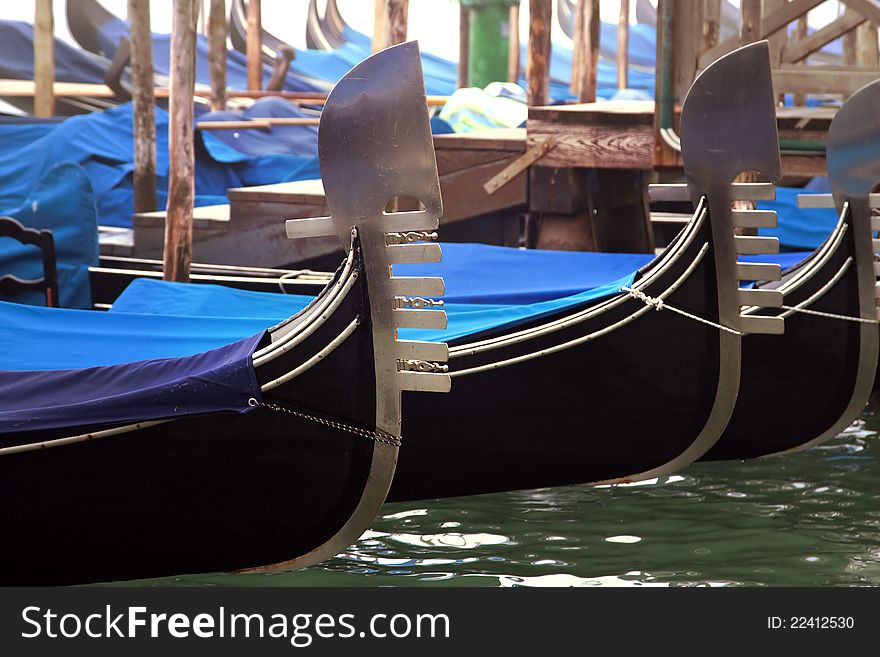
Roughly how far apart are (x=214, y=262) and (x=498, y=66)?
29.7 feet

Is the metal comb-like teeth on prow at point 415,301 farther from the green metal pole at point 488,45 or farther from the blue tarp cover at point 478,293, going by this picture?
the green metal pole at point 488,45

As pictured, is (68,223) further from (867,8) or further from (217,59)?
(217,59)

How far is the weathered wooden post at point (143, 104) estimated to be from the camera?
7.87 metres

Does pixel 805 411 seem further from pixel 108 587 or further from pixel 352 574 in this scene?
pixel 108 587

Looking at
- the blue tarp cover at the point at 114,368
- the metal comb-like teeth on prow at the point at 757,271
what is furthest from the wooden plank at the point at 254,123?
the metal comb-like teeth on prow at the point at 757,271

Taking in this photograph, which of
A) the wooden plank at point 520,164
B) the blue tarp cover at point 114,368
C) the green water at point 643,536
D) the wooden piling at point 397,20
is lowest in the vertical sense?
the green water at point 643,536

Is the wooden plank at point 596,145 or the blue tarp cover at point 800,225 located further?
the blue tarp cover at point 800,225

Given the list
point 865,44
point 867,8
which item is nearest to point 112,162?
point 867,8

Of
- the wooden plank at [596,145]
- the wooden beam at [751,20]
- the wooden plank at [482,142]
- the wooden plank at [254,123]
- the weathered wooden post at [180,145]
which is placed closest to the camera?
the wooden beam at [751,20]

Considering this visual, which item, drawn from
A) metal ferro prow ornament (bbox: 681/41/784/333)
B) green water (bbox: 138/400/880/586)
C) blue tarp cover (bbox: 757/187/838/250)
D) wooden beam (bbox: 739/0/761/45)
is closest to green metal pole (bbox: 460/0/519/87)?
blue tarp cover (bbox: 757/187/838/250)

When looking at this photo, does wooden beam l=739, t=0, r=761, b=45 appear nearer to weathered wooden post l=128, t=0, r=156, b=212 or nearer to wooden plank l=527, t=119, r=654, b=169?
wooden plank l=527, t=119, r=654, b=169

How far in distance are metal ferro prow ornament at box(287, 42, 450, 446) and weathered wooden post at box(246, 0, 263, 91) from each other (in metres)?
11.6

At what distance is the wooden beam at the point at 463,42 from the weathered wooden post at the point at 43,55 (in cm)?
555

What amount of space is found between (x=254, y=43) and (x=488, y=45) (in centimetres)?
269
